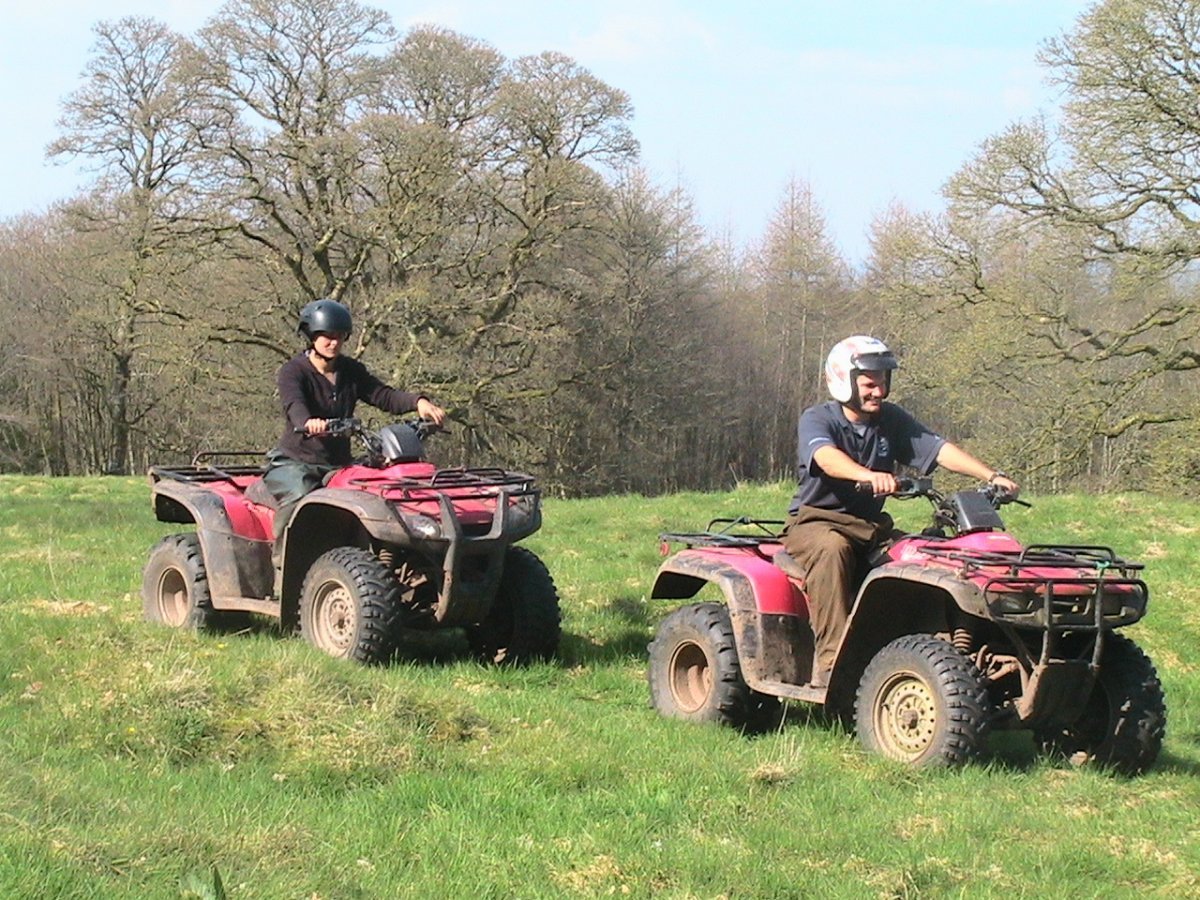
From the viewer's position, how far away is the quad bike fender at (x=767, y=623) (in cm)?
727

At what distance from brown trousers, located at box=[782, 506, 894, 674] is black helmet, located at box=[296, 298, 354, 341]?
3543 mm

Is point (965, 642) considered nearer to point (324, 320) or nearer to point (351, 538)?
point (351, 538)

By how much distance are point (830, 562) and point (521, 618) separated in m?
2.48

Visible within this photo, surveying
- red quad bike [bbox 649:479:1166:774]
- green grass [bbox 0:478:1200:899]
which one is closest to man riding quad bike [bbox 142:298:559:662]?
green grass [bbox 0:478:1200:899]

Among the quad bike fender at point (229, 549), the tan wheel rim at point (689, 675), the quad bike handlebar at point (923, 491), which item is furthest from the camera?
the quad bike fender at point (229, 549)

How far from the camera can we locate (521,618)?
883cm

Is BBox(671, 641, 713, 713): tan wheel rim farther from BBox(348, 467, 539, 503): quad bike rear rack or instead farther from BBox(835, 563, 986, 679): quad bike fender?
BBox(348, 467, 539, 503): quad bike rear rack

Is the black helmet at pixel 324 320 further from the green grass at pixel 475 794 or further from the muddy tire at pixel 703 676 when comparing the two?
the muddy tire at pixel 703 676

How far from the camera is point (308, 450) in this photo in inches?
361

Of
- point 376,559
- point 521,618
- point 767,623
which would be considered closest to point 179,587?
point 376,559

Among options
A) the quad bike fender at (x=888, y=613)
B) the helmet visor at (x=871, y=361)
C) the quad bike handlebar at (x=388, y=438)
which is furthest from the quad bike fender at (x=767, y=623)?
the quad bike handlebar at (x=388, y=438)

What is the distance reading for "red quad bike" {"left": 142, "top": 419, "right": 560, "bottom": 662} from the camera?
8.18m

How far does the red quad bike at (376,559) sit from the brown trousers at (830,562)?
1.96 meters

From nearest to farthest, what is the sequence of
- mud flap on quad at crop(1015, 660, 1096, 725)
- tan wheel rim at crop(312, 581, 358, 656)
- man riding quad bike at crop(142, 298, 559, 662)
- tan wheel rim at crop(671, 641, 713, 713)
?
mud flap on quad at crop(1015, 660, 1096, 725)
tan wheel rim at crop(671, 641, 713, 713)
man riding quad bike at crop(142, 298, 559, 662)
tan wheel rim at crop(312, 581, 358, 656)
